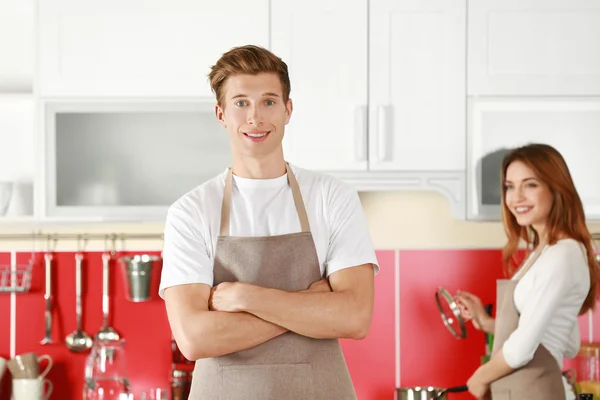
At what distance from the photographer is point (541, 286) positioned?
2.83m

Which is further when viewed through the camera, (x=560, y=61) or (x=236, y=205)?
(x=560, y=61)

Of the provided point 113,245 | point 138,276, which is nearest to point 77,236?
point 113,245

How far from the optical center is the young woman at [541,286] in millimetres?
2830

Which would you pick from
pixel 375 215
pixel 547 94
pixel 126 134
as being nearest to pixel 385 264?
pixel 375 215

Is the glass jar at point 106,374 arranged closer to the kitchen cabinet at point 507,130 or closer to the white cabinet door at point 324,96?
the white cabinet door at point 324,96

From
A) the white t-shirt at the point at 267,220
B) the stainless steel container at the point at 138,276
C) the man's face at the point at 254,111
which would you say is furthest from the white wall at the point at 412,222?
the man's face at the point at 254,111

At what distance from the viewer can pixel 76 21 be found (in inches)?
123

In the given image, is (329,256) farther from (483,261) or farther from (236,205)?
(483,261)

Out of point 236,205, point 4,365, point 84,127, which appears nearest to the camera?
point 236,205

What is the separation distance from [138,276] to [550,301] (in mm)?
1478

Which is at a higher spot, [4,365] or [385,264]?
[385,264]

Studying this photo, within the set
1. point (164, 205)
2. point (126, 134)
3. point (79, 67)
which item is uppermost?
point (79, 67)

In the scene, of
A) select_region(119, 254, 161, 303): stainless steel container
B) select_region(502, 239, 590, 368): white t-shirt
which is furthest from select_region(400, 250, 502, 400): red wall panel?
select_region(119, 254, 161, 303): stainless steel container

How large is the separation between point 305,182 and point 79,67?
50.0 inches
